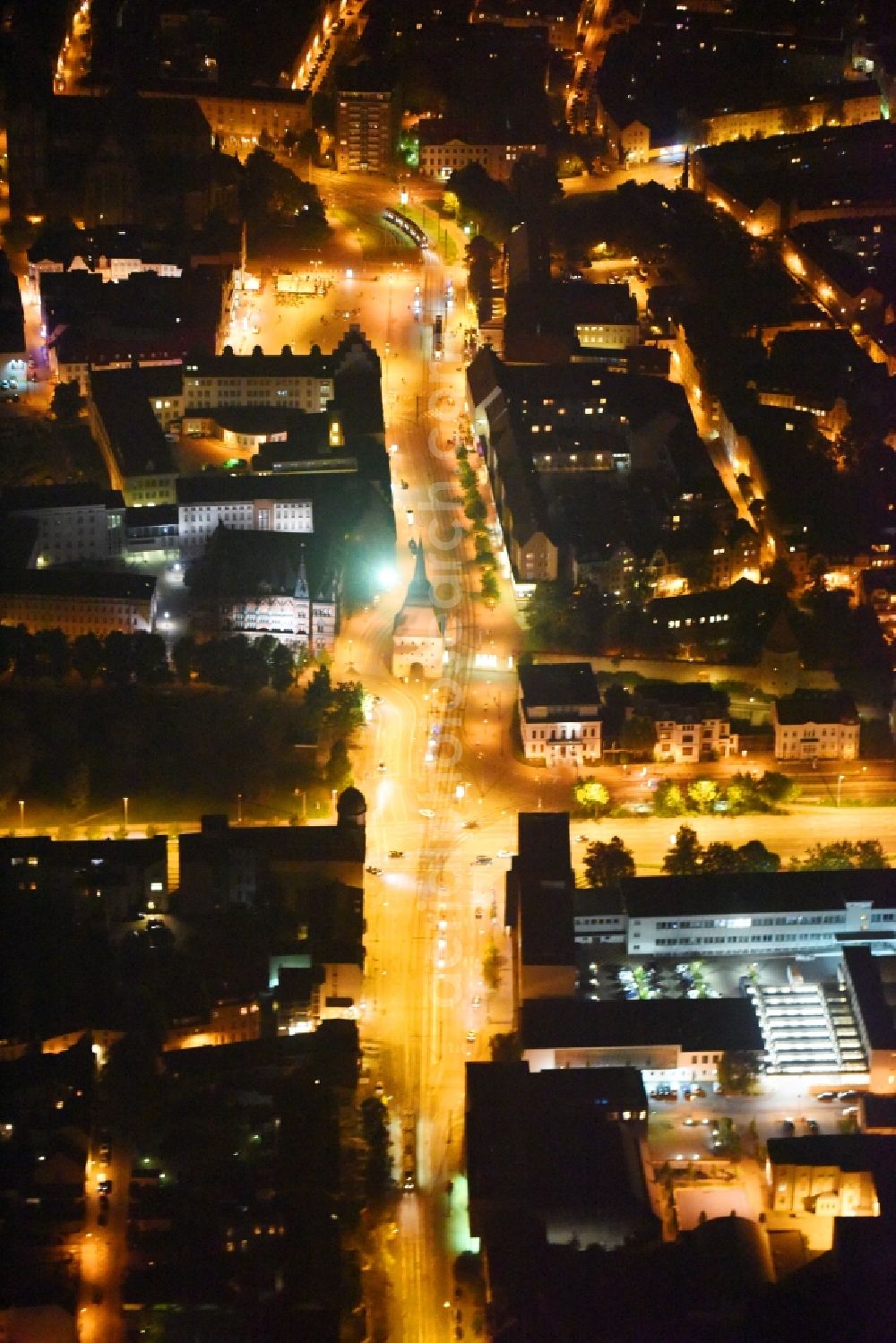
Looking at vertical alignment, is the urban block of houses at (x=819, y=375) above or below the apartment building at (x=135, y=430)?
above

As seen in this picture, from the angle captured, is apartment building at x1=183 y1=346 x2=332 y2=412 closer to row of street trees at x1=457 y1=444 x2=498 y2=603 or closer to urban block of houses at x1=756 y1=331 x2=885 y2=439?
row of street trees at x1=457 y1=444 x2=498 y2=603

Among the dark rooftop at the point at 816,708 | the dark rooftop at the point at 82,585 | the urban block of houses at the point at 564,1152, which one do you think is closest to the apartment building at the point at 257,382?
the dark rooftop at the point at 82,585

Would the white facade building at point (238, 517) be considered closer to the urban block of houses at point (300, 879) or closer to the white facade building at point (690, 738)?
the white facade building at point (690, 738)

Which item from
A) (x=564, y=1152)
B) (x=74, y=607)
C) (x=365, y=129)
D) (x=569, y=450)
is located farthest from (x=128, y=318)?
(x=564, y=1152)

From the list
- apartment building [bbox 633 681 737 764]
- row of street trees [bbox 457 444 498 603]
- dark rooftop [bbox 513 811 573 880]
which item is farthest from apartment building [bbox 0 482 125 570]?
dark rooftop [bbox 513 811 573 880]

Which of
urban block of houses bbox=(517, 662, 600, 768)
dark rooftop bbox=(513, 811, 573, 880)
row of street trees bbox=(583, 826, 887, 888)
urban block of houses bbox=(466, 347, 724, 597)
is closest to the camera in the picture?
dark rooftop bbox=(513, 811, 573, 880)

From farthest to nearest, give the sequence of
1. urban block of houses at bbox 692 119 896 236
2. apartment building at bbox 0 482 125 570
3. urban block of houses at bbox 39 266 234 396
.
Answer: urban block of houses at bbox 692 119 896 236, urban block of houses at bbox 39 266 234 396, apartment building at bbox 0 482 125 570

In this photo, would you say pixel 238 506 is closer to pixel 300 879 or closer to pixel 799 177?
pixel 300 879
